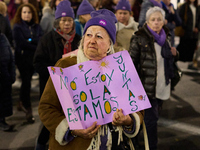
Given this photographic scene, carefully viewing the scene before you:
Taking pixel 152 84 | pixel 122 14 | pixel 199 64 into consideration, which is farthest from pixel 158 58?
pixel 199 64

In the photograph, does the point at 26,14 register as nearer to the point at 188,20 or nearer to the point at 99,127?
the point at 99,127

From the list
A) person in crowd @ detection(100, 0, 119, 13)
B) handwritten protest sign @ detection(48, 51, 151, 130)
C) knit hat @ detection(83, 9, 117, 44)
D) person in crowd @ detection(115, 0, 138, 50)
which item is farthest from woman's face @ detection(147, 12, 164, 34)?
person in crowd @ detection(100, 0, 119, 13)

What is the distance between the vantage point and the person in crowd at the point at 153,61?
3.38 m

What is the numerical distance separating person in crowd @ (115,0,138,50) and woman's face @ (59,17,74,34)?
0.84m

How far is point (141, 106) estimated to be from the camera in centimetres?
170

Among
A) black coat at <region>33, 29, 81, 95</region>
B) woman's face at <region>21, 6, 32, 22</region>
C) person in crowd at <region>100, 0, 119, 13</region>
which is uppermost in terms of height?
person in crowd at <region>100, 0, 119, 13</region>

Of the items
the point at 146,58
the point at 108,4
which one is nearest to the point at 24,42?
the point at 108,4

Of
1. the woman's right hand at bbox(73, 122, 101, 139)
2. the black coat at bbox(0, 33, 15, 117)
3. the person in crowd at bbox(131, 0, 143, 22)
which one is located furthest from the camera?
the person in crowd at bbox(131, 0, 143, 22)

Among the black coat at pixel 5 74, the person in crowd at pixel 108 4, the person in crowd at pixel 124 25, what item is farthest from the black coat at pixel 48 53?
the person in crowd at pixel 108 4

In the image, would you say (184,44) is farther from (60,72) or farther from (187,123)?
(60,72)

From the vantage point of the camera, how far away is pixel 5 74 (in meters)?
3.97

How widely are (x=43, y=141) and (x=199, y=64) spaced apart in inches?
255

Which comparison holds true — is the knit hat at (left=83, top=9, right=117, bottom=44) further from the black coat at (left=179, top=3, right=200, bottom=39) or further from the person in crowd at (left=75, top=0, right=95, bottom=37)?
the black coat at (left=179, top=3, right=200, bottom=39)

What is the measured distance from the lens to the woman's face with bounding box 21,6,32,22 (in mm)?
4664
